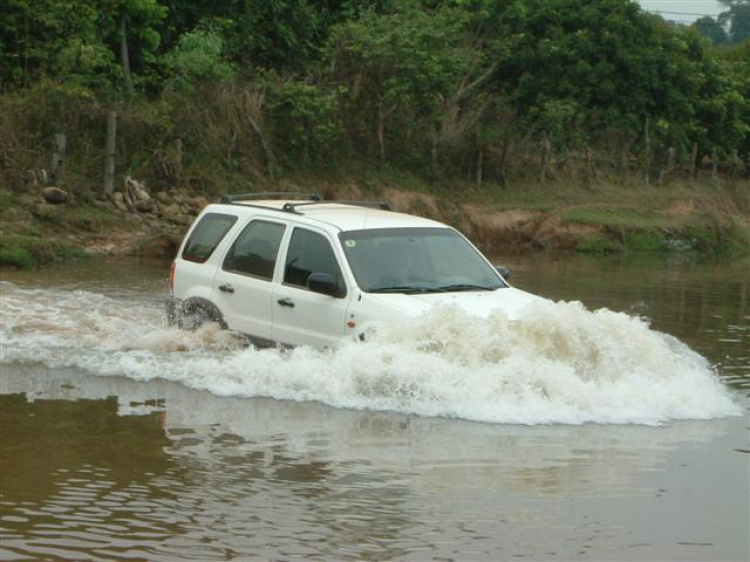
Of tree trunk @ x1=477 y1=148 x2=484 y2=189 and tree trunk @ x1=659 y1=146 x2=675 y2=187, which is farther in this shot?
tree trunk @ x1=659 y1=146 x2=675 y2=187

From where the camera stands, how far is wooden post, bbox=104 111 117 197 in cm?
2450

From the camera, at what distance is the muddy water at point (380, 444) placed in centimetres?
672

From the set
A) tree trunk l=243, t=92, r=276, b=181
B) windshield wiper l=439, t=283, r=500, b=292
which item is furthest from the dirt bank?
windshield wiper l=439, t=283, r=500, b=292

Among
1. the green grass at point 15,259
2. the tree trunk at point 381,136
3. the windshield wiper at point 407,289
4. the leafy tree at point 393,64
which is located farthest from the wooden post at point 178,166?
the windshield wiper at point 407,289

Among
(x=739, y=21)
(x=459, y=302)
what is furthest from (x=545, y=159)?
(x=739, y=21)

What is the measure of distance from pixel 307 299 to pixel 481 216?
1880 cm

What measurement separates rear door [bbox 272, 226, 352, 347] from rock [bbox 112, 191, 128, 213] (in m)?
13.1

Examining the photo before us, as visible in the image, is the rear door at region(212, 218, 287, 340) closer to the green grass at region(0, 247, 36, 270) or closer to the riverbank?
the green grass at region(0, 247, 36, 270)

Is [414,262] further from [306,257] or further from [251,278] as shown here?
[251,278]

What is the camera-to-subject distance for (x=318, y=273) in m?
11.1

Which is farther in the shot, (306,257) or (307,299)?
(306,257)

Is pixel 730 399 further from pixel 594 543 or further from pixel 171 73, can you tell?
pixel 171 73

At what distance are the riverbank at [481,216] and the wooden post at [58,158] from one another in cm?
51

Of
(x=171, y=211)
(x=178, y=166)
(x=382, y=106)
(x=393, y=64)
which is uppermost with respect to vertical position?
(x=393, y=64)
